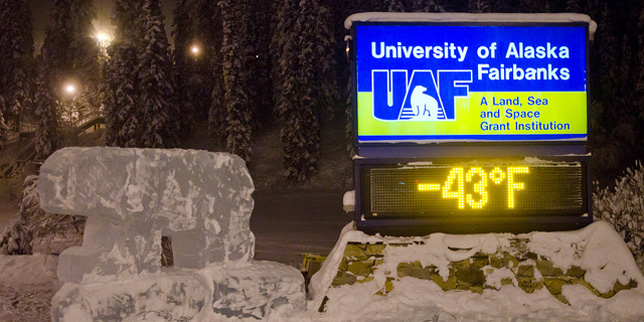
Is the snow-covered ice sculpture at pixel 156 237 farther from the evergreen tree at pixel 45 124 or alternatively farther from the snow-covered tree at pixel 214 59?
the evergreen tree at pixel 45 124

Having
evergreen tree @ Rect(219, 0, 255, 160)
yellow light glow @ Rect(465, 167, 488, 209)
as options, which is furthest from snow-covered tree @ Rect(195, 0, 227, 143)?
yellow light glow @ Rect(465, 167, 488, 209)

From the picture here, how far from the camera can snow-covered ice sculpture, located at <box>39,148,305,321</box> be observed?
5492 millimetres

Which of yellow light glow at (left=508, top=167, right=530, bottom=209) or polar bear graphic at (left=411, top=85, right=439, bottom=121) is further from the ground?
polar bear graphic at (left=411, top=85, right=439, bottom=121)

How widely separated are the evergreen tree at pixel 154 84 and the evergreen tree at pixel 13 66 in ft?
56.5

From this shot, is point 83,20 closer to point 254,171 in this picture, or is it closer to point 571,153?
point 254,171

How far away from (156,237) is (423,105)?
363 cm

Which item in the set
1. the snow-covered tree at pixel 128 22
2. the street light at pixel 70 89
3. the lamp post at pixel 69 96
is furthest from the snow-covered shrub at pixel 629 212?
the street light at pixel 70 89

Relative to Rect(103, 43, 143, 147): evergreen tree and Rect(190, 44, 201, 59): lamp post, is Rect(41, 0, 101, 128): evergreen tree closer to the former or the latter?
Rect(190, 44, 201, 59): lamp post

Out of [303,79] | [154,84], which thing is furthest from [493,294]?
[154,84]

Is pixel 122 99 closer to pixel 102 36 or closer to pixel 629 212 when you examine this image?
pixel 102 36

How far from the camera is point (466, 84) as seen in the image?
24.2ft

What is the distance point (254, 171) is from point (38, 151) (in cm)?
1808

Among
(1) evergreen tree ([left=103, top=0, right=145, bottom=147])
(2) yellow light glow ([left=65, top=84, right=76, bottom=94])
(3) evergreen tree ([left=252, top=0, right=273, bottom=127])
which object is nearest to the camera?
(1) evergreen tree ([left=103, top=0, right=145, bottom=147])

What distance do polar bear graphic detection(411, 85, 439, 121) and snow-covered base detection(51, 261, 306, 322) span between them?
2530 millimetres
